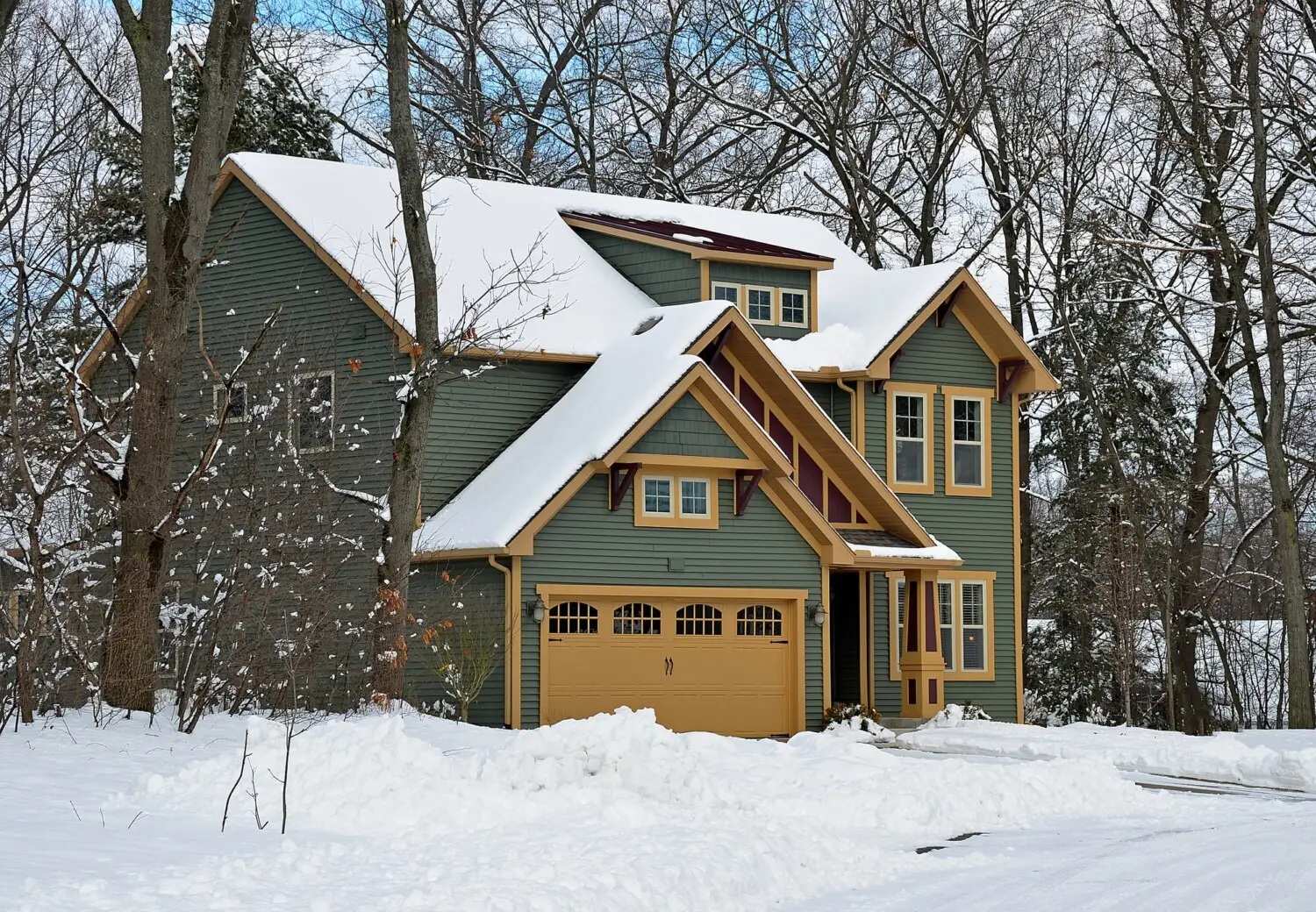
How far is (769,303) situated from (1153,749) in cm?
1064

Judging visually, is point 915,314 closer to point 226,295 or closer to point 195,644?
point 226,295

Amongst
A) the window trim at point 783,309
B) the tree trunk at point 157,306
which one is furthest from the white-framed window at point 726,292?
the tree trunk at point 157,306

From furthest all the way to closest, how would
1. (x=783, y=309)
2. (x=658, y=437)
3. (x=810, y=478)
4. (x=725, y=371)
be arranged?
(x=783, y=309) → (x=810, y=478) → (x=725, y=371) → (x=658, y=437)

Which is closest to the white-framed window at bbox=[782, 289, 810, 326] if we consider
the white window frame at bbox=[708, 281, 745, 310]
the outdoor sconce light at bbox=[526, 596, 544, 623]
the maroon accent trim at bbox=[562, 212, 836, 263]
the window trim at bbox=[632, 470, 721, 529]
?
the maroon accent trim at bbox=[562, 212, 836, 263]

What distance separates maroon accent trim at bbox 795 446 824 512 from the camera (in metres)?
25.9

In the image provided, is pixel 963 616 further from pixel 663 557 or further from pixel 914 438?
pixel 663 557

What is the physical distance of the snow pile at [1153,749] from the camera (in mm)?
18203

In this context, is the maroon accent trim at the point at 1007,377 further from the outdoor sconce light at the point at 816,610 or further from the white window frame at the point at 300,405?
the white window frame at the point at 300,405

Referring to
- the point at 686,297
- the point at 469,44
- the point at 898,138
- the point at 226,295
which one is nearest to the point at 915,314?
the point at 686,297

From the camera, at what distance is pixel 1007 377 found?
2889 centimetres

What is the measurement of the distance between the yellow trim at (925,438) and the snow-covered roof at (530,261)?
48.8 inches

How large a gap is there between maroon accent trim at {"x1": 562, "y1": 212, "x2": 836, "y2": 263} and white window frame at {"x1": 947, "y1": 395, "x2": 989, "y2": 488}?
351 centimetres

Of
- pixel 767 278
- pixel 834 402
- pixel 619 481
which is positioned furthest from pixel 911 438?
pixel 619 481

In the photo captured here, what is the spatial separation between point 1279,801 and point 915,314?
12848 mm
